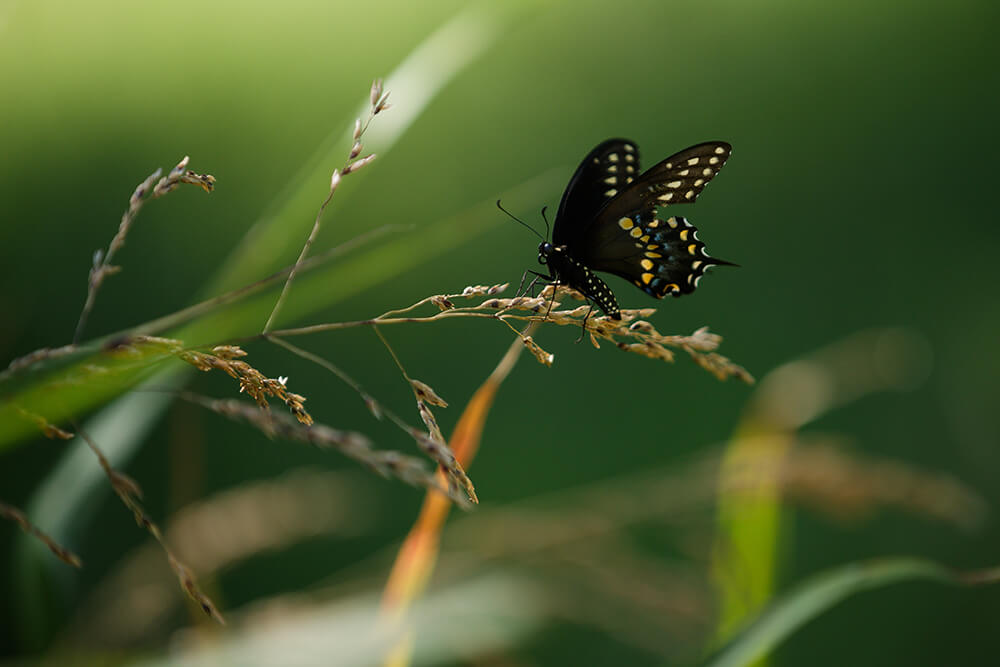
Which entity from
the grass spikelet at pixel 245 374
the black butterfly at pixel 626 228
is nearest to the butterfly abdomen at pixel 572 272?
the black butterfly at pixel 626 228

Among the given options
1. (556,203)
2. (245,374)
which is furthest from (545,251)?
(556,203)

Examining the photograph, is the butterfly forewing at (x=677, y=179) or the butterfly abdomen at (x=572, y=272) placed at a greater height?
the butterfly forewing at (x=677, y=179)

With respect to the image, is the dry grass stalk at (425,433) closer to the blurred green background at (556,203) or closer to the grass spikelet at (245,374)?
the grass spikelet at (245,374)

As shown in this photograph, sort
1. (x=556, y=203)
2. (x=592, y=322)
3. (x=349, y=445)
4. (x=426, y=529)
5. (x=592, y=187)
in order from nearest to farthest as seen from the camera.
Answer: (x=349, y=445), (x=592, y=322), (x=426, y=529), (x=592, y=187), (x=556, y=203)

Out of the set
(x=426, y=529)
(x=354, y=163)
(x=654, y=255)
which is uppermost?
(x=354, y=163)

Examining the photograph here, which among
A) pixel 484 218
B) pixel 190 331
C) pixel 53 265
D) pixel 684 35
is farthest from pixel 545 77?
pixel 190 331

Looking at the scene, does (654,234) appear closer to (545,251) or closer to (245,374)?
(545,251)
